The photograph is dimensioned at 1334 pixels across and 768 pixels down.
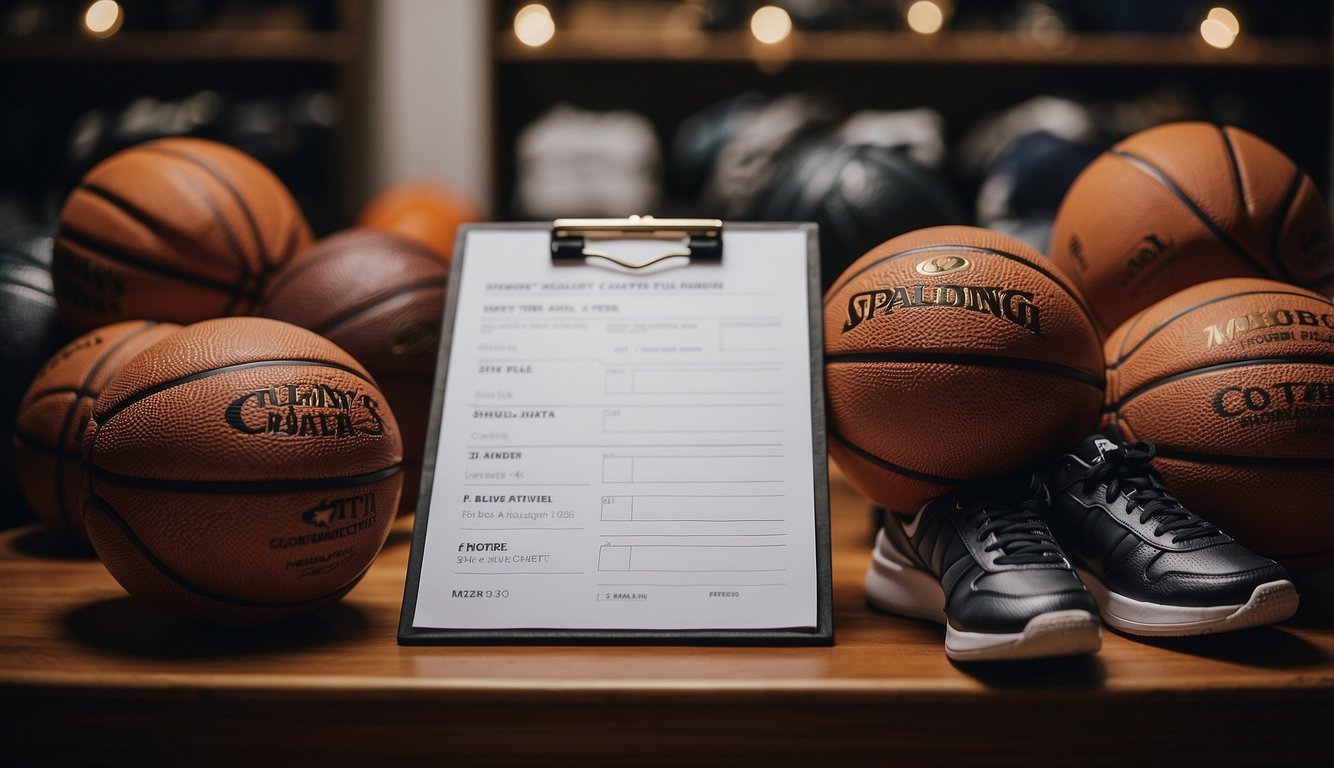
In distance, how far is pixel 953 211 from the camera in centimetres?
198

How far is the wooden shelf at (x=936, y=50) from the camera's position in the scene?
3123 mm

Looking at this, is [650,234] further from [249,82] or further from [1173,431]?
[249,82]

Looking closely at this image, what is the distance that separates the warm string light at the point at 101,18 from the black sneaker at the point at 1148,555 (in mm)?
3593

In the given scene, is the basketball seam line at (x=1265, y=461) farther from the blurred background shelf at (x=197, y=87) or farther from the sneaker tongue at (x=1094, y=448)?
the blurred background shelf at (x=197, y=87)

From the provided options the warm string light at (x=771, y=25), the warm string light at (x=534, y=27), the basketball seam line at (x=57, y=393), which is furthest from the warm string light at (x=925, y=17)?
the basketball seam line at (x=57, y=393)

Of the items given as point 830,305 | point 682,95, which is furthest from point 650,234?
point 682,95

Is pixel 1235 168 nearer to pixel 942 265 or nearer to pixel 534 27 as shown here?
pixel 942 265

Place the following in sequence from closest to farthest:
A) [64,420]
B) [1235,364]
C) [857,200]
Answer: [1235,364] < [64,420] < [857,200]

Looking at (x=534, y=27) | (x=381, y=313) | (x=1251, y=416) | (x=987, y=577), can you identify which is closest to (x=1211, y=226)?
(x=1251, y=416)

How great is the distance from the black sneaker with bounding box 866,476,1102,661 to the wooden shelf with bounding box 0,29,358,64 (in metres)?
2.87

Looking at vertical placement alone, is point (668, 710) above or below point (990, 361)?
below

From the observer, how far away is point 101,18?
333 centimetres

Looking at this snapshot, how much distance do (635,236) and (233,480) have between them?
62 cm

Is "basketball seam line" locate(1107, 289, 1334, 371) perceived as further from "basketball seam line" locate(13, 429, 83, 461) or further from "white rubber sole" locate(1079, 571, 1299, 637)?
"basketball seam line" locate(13, 429, 83, 461)
